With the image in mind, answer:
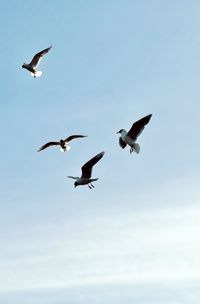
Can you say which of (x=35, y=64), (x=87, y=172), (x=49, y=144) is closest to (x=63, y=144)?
(x=49, y=144)

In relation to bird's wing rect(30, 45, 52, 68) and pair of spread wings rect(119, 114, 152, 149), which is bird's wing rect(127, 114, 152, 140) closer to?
pair of spread wings rect(119, 114, 152, 149)

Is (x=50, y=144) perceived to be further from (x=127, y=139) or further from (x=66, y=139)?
(x=127, y=139)

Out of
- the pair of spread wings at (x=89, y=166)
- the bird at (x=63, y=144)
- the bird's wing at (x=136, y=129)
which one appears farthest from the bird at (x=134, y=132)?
the bird at (x=63, y=144)

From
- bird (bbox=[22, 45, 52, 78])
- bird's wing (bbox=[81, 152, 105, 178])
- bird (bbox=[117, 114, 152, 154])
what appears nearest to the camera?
bird (bbox=[117, 114, 152, 154])

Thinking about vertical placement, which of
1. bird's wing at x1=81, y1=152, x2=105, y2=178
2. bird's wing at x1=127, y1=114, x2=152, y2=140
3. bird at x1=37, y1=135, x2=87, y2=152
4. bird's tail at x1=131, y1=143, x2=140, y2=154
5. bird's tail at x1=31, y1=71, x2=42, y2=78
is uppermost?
bird's tail at x1=31, y1=71, x2=42, y2=78

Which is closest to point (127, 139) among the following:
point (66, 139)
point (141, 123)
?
point (141, 123)

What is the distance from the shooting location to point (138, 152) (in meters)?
49.8

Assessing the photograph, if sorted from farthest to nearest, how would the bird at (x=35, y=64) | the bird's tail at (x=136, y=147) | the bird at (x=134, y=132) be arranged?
the bird at (x=35, y=64) < the bird at (x=134, y=132) < the bird's tail at (x=136, y=147)

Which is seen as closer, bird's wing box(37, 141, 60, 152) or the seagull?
the seagull

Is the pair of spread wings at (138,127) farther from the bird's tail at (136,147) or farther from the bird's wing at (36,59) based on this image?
the bird's wing at (36,59)

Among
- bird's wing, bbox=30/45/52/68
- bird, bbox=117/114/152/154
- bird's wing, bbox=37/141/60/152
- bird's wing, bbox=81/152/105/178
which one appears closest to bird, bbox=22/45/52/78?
bird's wing, bbox=30/45/52/68

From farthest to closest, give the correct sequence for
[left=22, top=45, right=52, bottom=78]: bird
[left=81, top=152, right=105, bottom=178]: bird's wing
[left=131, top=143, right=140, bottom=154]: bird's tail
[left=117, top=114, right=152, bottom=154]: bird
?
1. [left=22, top=45, right=52, bottom=78]: bird
2. [left=81, top=152, right=105, bottom=178]: bird's wing
3. [left=117, top=114, right=152, bottom=154]: bird
4. [left=131, top=143, right=140, bottom=154]: bird's tail

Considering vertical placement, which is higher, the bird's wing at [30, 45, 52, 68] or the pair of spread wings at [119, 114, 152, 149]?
the bird's wing at [30, 45, 52, 68]

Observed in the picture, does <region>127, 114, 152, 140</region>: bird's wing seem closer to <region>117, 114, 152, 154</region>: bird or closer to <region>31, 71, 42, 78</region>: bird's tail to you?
<region>117, 114, 152, 154</region>: bird
